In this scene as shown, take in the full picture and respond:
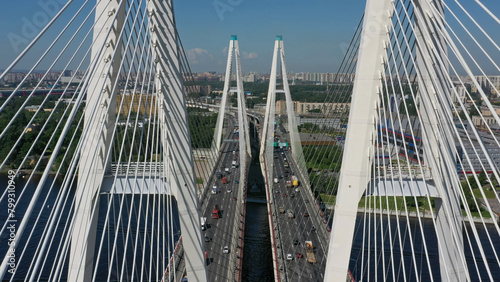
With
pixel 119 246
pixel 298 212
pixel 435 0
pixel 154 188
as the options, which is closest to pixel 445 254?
pixel 435 0

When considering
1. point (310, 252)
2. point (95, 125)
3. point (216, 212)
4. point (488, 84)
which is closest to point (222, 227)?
point (216, 212)

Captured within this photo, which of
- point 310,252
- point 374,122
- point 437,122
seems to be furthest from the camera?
point 310,252

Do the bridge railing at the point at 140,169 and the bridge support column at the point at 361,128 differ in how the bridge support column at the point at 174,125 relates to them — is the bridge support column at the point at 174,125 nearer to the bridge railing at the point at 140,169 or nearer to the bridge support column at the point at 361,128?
the bridge railing at the point at 140,169

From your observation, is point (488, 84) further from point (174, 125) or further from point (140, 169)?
point (174, 125)

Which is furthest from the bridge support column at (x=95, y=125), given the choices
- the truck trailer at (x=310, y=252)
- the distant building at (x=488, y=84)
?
the truck trailer at (x=310, y=252)

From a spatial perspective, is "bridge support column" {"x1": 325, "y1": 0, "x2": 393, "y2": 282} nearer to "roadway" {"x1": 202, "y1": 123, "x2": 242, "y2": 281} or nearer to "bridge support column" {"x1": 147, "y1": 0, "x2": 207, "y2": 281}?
"bridge support column" {"x1": 147, "y1": 0, "x2": 207, "y2": 281}

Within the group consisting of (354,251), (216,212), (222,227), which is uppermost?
(216,212)
